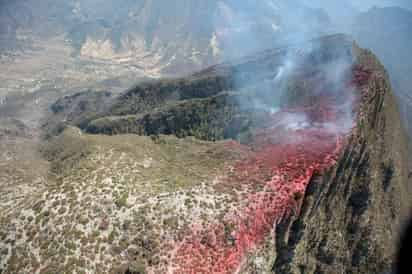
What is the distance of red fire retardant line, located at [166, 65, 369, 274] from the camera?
2998cm

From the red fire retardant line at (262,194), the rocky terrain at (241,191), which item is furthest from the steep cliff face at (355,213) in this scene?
the red fire retardant line at (262,194)

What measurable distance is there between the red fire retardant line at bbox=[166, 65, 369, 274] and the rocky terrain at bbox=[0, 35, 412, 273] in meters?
0.12

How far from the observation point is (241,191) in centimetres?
3528

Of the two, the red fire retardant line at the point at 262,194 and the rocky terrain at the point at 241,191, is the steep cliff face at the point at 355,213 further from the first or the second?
the red fire retardant line at the point at 262,194

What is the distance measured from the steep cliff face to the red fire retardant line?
1.50 m

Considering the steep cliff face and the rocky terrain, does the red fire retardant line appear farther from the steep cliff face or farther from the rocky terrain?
the steep cliff face

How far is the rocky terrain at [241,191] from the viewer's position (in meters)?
30.0

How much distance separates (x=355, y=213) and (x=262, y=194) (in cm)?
1364

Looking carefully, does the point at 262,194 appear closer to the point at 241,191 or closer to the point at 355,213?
the point at 241,191

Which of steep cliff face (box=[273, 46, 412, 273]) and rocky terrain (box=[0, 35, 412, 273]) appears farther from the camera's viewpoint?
steep cliff face (box=[273, 46, 412, 273])

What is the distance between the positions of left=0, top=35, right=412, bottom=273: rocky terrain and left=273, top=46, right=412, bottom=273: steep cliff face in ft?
0.50

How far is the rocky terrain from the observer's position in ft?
98.3

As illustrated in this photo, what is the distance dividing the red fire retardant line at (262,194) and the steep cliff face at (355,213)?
4.93ft

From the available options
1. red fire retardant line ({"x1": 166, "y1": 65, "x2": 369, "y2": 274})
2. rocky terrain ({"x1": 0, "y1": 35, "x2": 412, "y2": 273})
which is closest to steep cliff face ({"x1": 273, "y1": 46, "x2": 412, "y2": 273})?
rocky terrain ({"x1": 0, "y1": 35, "x2": 412, "y2": 273})
